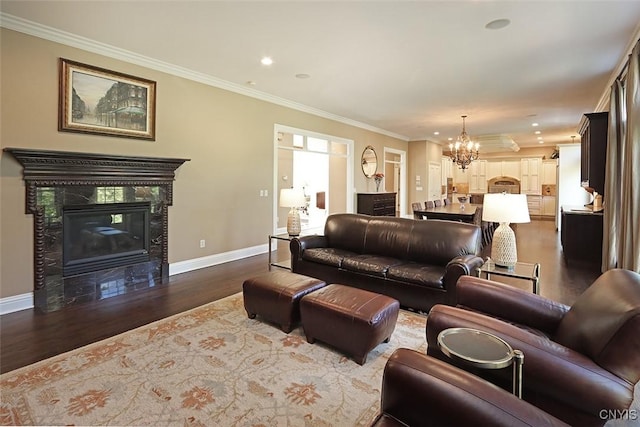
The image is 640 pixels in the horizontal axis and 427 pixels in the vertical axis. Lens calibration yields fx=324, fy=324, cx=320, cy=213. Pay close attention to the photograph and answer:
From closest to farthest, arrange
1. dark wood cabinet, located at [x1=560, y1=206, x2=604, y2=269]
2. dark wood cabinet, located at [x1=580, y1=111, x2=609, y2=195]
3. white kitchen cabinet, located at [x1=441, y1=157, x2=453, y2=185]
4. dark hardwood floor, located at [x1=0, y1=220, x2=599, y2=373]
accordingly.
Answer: dark hardwood floor, located at [x1=0, y1=220, x2=599, y2=373], dark wood cabinet, located at [x1=580, y1=111, x2=609, y2=195], dark wood cabinet, located at [x1=560, y1=206, x2=604, y2=269], white kitchen cabinet, located at [x1=441, y1=157, x2=453, y2=185]

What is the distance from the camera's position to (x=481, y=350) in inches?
57.4

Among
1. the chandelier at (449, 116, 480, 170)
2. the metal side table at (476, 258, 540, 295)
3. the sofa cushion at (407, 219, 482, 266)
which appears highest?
the chandelier at (449, 116, 480, 170)

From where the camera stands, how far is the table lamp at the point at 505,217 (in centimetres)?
306

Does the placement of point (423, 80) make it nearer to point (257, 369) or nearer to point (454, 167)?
point (257, 369)

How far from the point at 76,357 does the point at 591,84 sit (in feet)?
24.6

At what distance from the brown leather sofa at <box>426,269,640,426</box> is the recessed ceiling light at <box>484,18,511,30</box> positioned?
2.64 metres

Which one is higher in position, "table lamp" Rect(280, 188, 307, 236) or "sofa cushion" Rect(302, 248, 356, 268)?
"table lamp" Rect(280, 188, 307, 236)

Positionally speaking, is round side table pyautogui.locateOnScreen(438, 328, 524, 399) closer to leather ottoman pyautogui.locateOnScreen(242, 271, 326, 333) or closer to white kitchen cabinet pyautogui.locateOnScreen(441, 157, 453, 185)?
leather ottoman pyautogui.locateOnScreen(242, 271, 326, 333)

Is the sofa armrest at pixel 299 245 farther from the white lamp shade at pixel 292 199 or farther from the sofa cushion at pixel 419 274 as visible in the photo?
the sofa cushion at pixel 419 274

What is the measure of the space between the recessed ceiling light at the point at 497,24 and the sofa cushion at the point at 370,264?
2646mm

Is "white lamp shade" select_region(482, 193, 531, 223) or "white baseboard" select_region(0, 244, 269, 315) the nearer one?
"white lamp shade" select_region(482, 193, 531, 223)

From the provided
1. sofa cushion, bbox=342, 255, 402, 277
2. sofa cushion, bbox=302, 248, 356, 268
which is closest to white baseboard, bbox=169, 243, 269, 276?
sofa cushion, bbox=302, 248, 356, 268

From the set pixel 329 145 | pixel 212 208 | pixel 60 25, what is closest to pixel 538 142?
pixel 329 145

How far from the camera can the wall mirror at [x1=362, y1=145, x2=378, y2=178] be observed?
29.8ft
